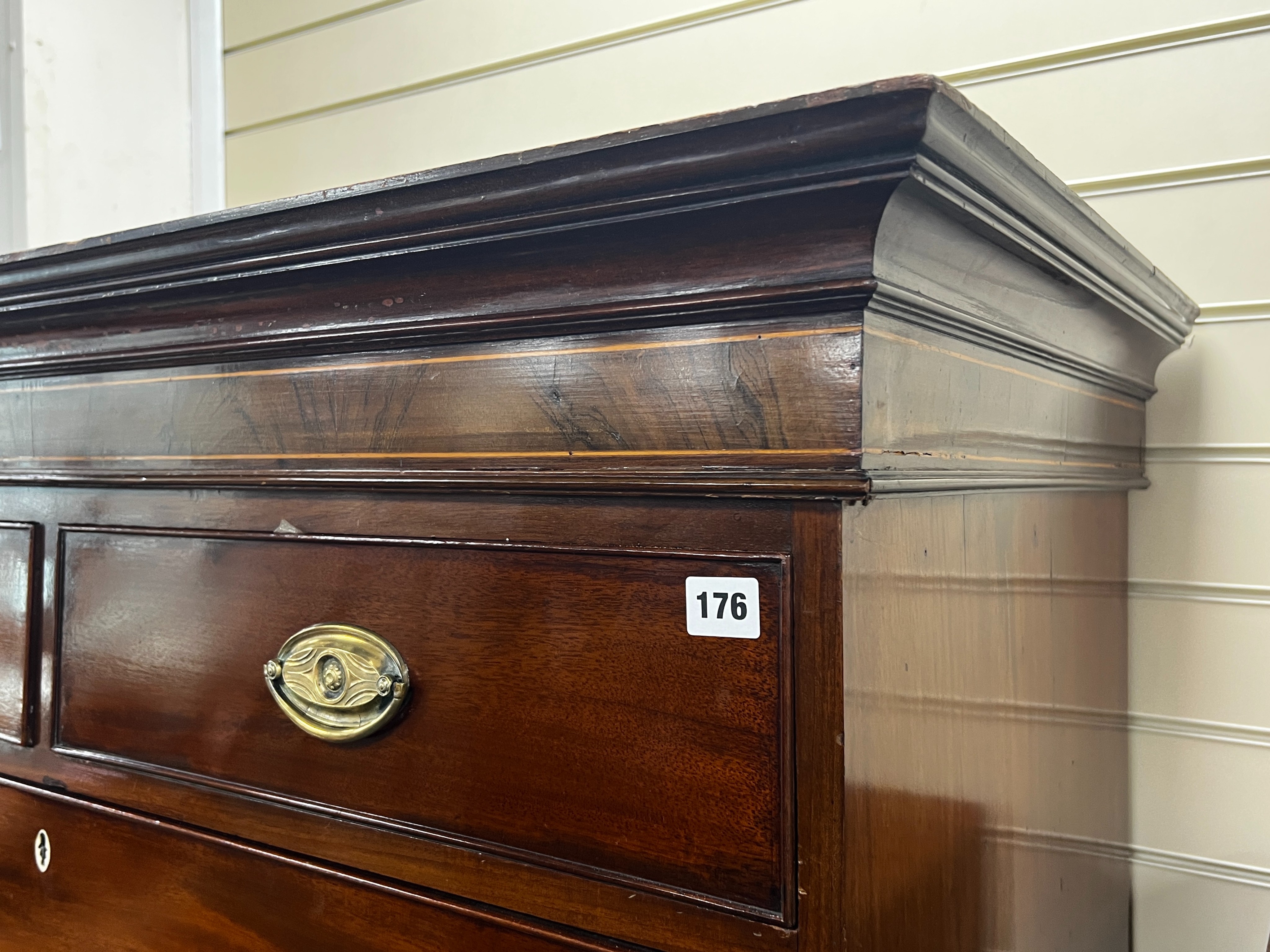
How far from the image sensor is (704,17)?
122cm

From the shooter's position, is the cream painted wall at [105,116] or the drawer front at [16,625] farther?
the cream painted wall at [105,116]

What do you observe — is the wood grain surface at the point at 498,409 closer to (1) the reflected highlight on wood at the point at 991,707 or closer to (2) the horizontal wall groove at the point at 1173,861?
(1) the reflected highlight on wood at the point at 991,707

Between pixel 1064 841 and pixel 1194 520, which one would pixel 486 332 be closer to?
A: pixel 1064 841

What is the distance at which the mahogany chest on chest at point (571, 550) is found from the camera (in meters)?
0.47

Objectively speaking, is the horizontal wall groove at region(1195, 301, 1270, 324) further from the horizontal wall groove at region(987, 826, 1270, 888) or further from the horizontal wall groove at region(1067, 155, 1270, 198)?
the horizontal wall groove at region(987, 826, 1270, 888)

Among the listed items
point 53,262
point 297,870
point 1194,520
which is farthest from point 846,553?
point 1194,520

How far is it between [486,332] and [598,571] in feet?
0.49

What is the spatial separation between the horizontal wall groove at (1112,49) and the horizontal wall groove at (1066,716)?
649mm

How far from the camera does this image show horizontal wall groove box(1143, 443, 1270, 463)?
97 centimetres

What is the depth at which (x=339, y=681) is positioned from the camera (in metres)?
0.61

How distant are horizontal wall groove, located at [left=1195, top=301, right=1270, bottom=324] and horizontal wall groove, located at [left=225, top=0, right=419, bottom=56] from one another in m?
1.15

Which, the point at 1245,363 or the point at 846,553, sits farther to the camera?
the point at 1245,363

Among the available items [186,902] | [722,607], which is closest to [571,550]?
[722,607]

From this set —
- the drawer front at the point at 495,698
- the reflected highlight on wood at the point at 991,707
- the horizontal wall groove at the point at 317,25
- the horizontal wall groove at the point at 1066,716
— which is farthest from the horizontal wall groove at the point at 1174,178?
the horizontal wall groove at the point at 317,25
